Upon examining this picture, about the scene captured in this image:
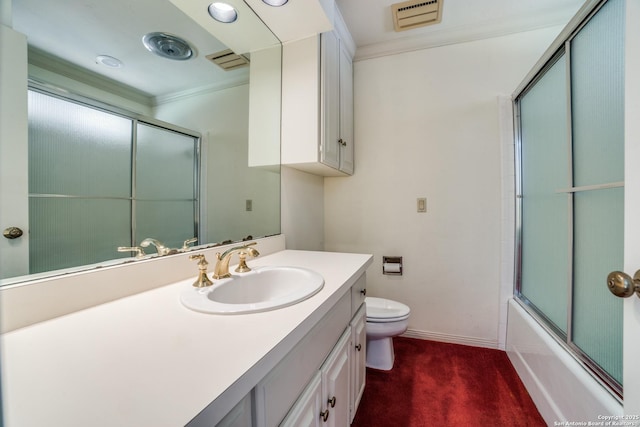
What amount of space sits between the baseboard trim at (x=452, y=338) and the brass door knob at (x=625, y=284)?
151 centimetres

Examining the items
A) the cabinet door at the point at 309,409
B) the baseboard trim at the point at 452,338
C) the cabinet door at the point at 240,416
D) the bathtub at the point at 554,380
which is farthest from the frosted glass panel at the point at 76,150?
the baseboard trim at the point at 452,338

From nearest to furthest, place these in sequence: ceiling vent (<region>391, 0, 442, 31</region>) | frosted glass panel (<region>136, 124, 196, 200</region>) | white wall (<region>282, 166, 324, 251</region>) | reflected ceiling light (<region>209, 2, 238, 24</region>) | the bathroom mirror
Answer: the bathroom mirror → frosted glass panel (<region>136, 124, 196, 200</region>) → reflected ceiling light (<region>209, 2, 238, 24</region>) → ceiling vent (<region>391, 0, 442, 31</region>) → white wall (<region>282, 166, 324, 251</region>)

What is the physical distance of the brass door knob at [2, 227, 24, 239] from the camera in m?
0.55

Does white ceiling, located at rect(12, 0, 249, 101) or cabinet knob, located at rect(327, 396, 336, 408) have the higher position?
white ceiling, located at rect(12, 0, 249, 101)

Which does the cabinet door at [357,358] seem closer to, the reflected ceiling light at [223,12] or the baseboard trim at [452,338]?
the baseboard trim at [452,338]

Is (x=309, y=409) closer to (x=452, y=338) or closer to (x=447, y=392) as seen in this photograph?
(x=447, y=392)

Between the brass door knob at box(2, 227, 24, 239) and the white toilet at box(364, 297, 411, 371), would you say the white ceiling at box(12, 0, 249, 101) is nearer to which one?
the brass door knob at box(2, 227, 24, 239)

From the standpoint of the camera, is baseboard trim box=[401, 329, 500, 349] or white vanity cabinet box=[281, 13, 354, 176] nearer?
white vanity cabinet box=[281, 13, 354, 176]

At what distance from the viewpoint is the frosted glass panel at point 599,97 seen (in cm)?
85

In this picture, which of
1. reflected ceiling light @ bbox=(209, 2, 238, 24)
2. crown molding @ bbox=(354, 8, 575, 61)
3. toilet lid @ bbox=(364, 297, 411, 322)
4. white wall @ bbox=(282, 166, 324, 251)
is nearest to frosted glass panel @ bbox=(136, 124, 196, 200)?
reflected ceiling light @ bbox=(209, 2, 238, 24)

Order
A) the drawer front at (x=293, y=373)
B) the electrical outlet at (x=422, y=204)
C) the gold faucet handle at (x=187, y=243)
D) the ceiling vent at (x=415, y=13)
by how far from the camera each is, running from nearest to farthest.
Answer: the drawer front at (x=293, y=373)
the gold faucet handle at (x=187, y=243)
the ceiling vent at (x=415, y=13)
the electrical outlet at (x=422, y=204)

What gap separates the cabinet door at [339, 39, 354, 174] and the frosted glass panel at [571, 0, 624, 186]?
1.17 m

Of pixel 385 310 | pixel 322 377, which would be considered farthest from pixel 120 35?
pixel 385 310

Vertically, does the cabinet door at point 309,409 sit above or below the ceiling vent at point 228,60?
below
